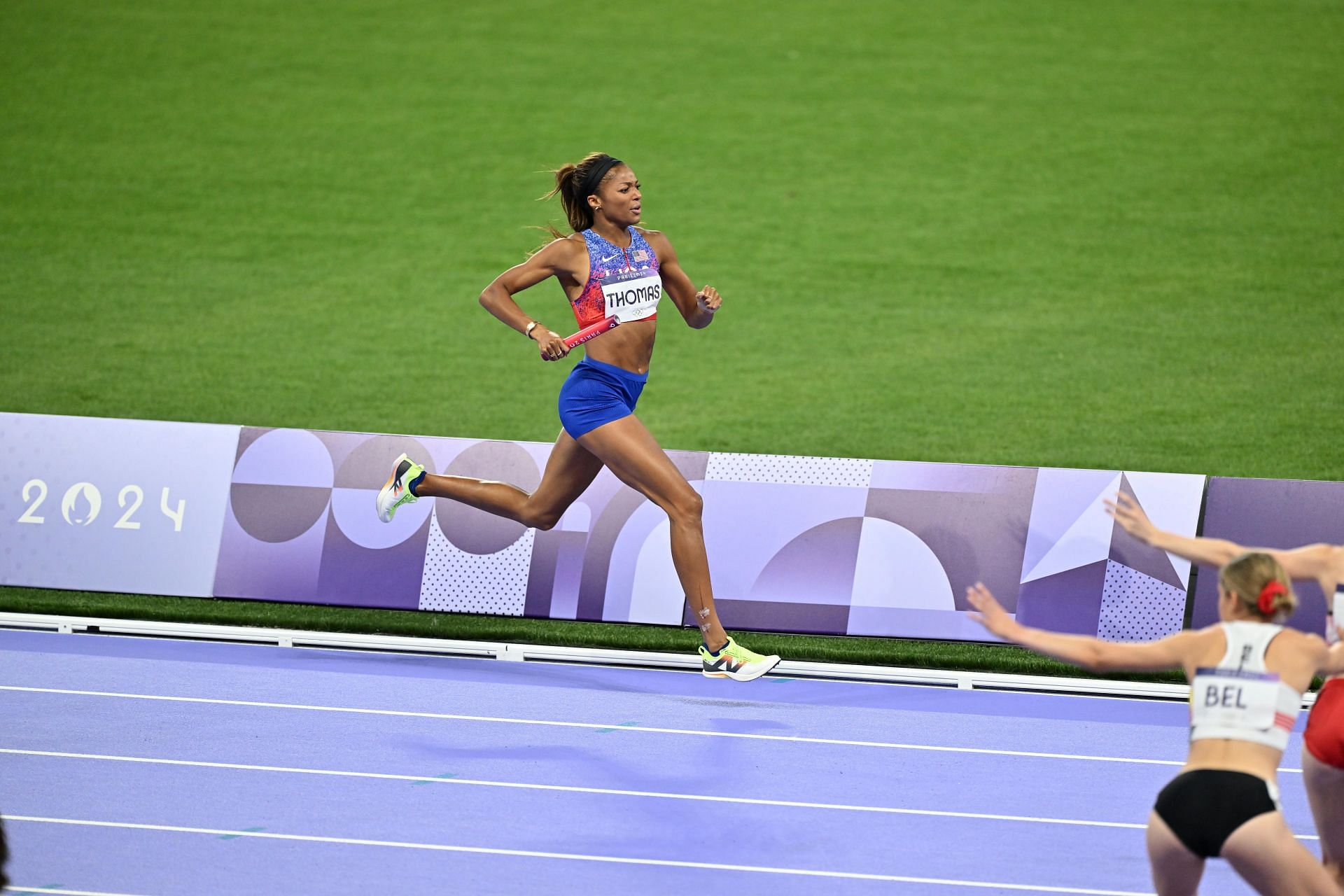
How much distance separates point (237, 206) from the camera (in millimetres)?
16266

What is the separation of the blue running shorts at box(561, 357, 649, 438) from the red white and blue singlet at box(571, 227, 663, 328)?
23 cm

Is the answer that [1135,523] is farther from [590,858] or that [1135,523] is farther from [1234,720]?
[590,858]

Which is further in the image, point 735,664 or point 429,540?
point 429,540

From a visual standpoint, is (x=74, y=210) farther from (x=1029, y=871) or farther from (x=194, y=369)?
(x=1029, y=871)

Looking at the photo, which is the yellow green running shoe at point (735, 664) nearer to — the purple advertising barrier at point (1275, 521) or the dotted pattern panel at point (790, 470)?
the dotted pattern panel at point (790, 470)

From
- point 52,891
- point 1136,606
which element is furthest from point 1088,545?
point 52,891

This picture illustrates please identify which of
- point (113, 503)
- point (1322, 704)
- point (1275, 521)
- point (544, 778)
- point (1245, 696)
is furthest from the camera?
point (113, 503)

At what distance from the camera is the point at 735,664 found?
626 centimetres

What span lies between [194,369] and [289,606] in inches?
198

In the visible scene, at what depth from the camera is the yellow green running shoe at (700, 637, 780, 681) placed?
20.5ft

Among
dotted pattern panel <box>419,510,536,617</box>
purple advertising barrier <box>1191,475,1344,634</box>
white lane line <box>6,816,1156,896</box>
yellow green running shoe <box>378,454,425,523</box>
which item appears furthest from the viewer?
dotted pattern panel <box>419,510,536,617</box>

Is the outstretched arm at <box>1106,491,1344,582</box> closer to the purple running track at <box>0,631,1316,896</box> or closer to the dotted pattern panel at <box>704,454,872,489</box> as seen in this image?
the purple running track at <box>0,631,1316,896</box>

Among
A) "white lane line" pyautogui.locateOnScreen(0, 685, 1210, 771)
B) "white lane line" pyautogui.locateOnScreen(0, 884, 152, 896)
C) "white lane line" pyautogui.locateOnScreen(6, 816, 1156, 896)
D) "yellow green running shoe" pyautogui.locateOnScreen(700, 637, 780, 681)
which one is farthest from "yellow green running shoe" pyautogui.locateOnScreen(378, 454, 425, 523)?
"white lane line" pyautogui.locateOnScreen(0, 884, 152, 896)

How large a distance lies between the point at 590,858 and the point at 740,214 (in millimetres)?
12201
